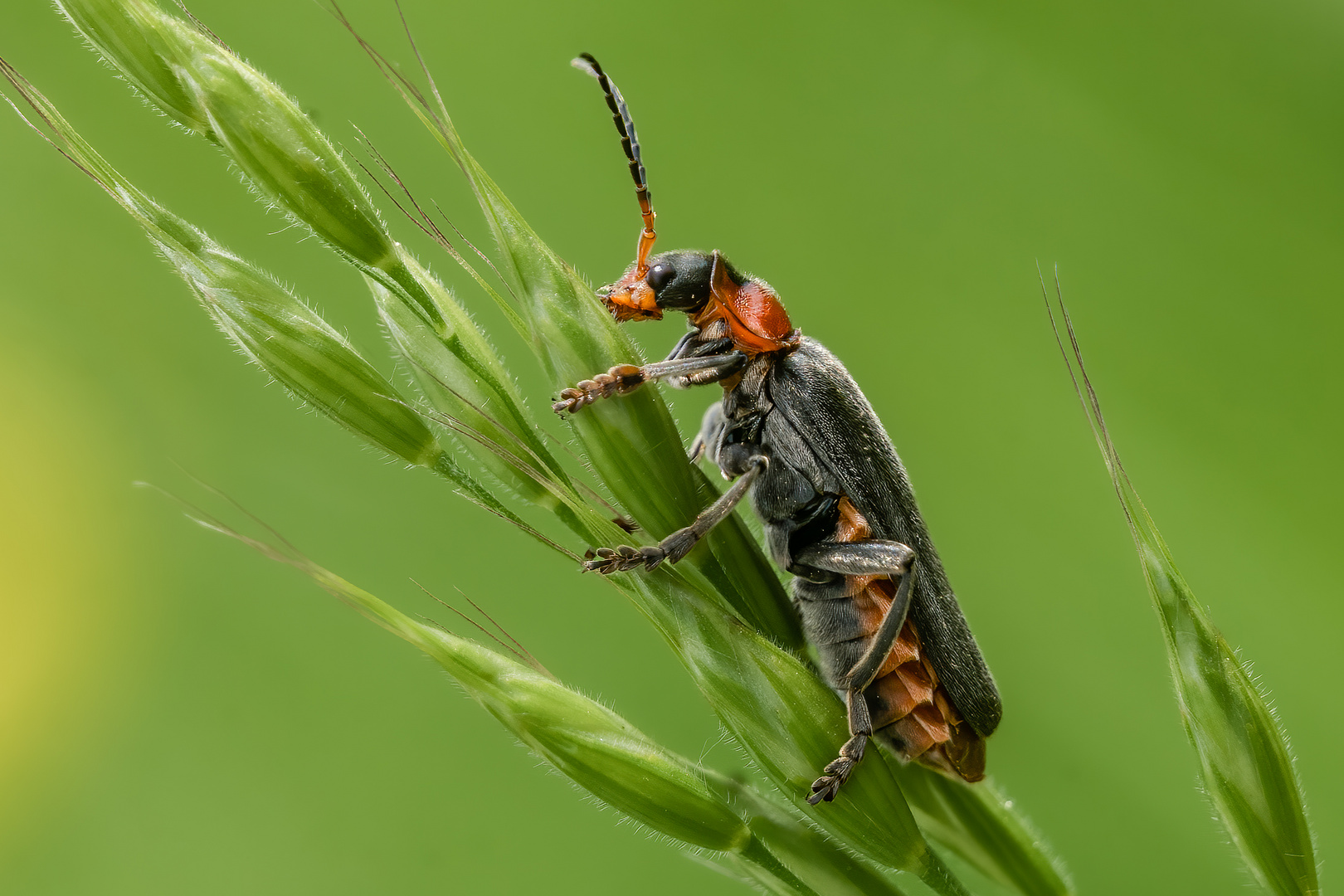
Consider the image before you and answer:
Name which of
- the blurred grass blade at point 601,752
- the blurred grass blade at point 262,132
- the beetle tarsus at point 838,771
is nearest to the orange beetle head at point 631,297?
the blurred grass blade at point 262,132

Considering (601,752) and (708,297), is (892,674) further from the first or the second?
(708,297)

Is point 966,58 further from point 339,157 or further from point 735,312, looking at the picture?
point 339,157

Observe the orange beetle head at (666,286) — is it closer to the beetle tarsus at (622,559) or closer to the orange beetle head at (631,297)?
the orange beetle head at (631,297)

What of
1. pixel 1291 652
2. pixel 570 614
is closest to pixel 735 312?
pixel 570 614

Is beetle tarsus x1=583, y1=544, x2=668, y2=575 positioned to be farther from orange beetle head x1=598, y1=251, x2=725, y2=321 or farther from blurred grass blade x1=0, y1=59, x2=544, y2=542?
orange beetle head x1=598, y1=251, x2=725, y2=321

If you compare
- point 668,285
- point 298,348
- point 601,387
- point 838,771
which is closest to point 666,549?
point 601,387

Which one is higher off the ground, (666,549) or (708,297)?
(708,297)

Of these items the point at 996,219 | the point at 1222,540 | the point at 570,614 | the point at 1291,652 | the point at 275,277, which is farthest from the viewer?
the point at 996,219
